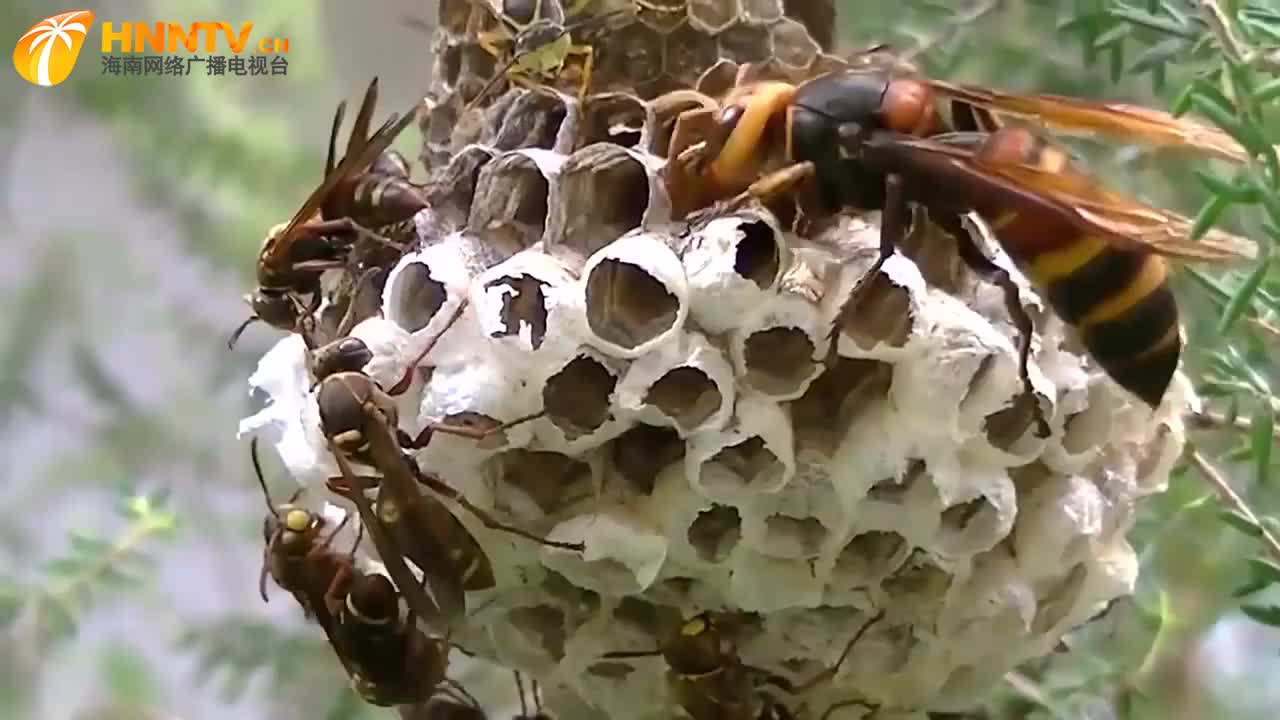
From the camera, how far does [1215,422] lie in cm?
65

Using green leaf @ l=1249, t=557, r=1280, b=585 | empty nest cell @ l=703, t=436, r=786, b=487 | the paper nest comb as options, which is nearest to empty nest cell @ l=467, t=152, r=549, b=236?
the paper nest comb

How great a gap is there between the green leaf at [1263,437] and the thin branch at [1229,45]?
133 millimetres

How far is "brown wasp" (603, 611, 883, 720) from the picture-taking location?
1.73ft

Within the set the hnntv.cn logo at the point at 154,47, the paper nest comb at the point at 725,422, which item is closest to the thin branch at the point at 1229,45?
the paper nest comb at the point at 725,422

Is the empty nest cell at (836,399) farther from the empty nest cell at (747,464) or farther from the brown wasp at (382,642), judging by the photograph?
the brown wasp at (382,642)

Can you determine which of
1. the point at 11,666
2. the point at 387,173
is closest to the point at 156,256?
the point at 11,666

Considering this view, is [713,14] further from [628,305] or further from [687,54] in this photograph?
[628,305]

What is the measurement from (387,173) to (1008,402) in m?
0.25

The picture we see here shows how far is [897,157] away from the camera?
1.58 feet

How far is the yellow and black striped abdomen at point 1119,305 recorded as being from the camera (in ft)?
1.58

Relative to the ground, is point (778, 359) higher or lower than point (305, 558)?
higher

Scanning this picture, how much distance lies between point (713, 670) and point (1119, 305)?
0.63 feet

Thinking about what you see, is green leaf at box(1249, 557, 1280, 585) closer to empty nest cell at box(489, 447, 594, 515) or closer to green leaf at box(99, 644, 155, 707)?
empty nest cell at box(489, 447, 594, 515)

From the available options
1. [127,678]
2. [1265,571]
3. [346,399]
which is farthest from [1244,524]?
[127,678]
